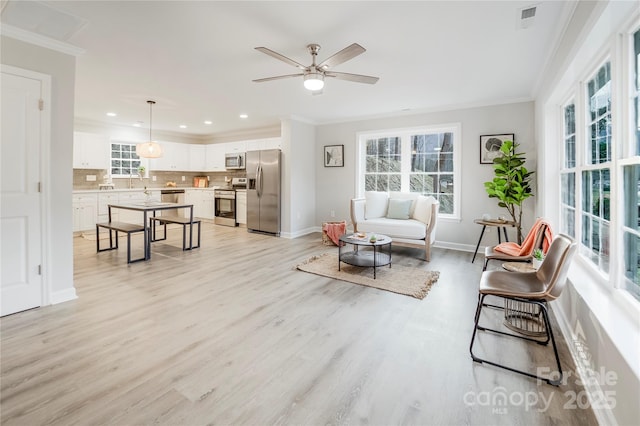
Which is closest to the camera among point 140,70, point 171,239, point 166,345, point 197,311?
point 166,345

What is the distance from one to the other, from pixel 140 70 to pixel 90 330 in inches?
116

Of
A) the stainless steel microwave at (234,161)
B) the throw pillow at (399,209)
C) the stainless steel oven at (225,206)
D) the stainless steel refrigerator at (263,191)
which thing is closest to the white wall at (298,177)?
the stainless steel refrigerator at (263,191)

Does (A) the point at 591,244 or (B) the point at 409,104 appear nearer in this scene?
(A) the point at 591,244

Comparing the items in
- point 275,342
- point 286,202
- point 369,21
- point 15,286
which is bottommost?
point 275,342

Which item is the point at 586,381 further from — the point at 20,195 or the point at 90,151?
the point at 90,151

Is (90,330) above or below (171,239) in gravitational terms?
below

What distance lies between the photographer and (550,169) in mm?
3594

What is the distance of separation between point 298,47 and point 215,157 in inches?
247

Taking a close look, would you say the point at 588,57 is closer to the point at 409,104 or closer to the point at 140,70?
the point at 409,104

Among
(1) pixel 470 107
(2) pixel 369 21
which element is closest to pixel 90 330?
(2) pixel 369 21

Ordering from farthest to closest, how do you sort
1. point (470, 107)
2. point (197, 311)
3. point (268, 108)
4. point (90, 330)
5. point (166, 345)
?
point (268, 108)
point (470, 107)
point (197, 311)
point (90, 330)
point (166, 345)

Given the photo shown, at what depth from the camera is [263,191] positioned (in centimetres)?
651

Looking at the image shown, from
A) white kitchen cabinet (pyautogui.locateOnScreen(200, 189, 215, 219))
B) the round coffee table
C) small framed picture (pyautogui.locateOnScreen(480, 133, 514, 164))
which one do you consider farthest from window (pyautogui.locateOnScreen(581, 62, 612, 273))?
white kitchen cabinet (pyautogui.locateOnScreen(200, 189, 215, 219))

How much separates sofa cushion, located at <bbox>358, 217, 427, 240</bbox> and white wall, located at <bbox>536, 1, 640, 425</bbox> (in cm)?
201
